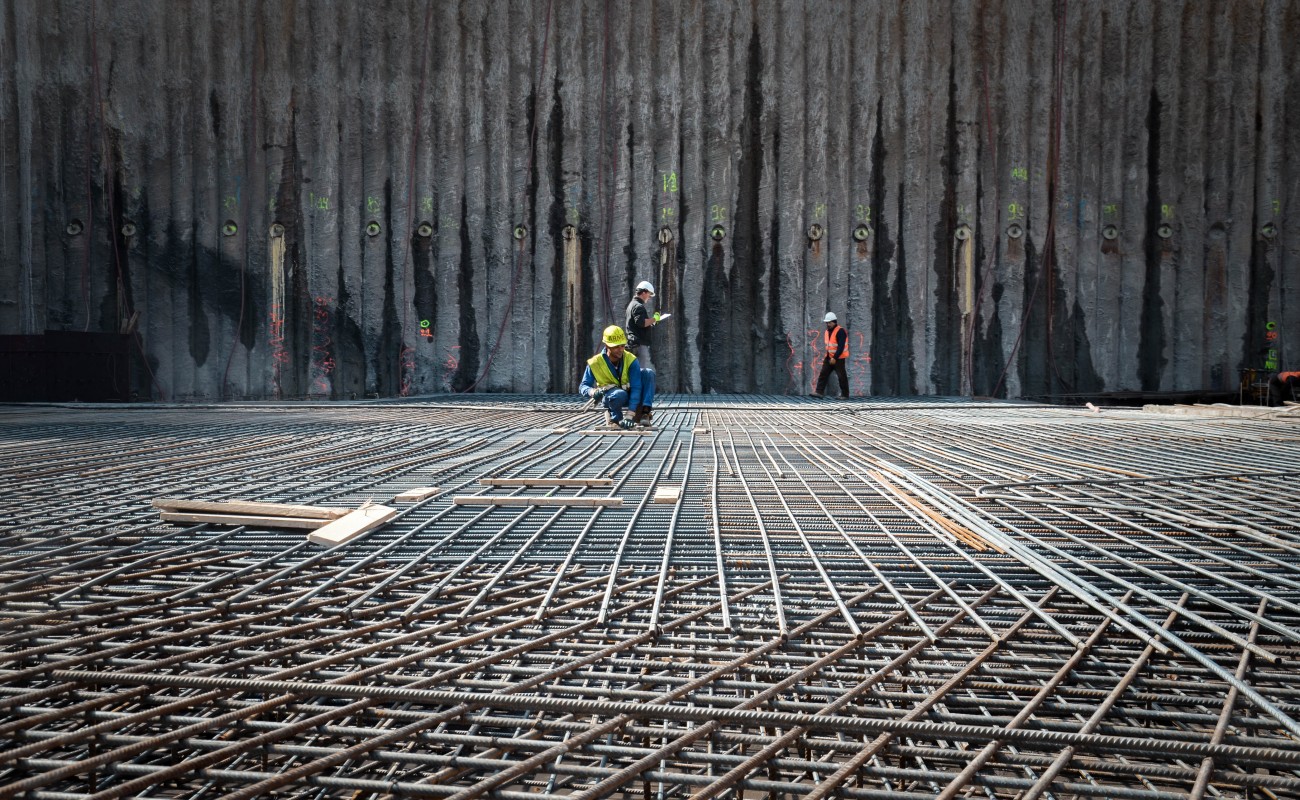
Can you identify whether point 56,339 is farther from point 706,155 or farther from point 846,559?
point 846,559

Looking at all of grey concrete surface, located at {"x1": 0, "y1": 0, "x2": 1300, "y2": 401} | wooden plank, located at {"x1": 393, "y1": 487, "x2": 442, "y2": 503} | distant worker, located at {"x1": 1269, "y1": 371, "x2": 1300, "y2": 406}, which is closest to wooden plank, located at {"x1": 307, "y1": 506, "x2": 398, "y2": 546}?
wooden plank, located at {"x1": 393, "y1": 487, "x2": 442, "y2": 503}

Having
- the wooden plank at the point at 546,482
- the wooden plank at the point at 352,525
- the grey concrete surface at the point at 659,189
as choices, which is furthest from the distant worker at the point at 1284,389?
the wooden plank at the point at 352,525

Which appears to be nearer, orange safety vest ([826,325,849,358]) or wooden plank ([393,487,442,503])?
wooden plank ([393,487,442,503])

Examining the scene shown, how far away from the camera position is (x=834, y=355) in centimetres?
1021

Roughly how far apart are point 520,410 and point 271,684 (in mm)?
6369

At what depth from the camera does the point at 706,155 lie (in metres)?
11.1

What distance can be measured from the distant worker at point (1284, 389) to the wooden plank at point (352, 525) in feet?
32.8

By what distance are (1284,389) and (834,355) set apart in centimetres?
533

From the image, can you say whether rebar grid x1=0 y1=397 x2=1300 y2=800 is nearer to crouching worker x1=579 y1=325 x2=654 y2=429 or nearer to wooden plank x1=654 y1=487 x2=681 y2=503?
wooden plank x1=654 y1=487 x2=681 y2=503

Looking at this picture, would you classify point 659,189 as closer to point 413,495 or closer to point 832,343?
point 832,343

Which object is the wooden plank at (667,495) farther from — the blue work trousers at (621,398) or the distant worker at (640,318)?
the distant worker at (640,318)

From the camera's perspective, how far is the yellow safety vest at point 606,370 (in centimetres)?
583

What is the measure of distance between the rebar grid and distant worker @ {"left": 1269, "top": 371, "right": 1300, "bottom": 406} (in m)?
6.87

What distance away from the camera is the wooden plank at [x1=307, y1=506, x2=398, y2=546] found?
8.18ft
